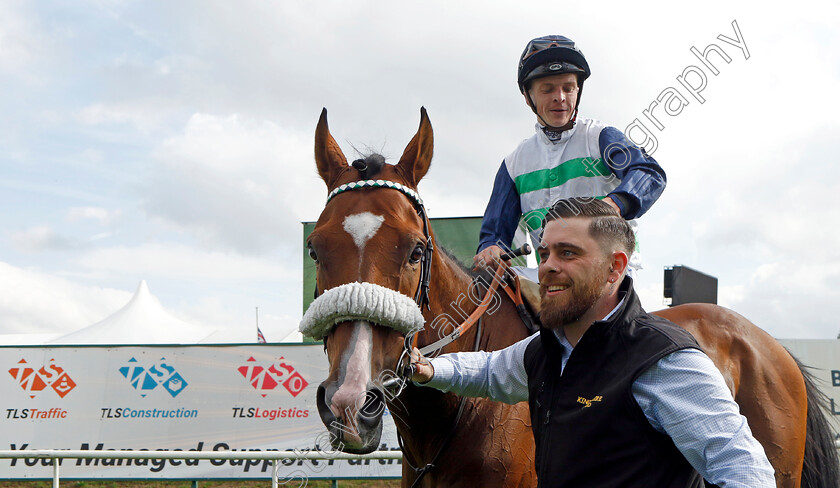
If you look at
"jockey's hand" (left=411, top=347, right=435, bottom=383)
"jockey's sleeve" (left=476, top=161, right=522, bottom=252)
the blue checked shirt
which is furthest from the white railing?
the blue checked shirt

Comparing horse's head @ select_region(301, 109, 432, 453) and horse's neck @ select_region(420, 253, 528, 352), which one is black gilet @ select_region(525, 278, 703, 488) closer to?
horse's head @ select_region(301, 109, 432, 453)

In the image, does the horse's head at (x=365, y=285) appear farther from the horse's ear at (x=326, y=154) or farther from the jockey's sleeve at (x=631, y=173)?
the jockey's sleeve at (x=631, y=173)

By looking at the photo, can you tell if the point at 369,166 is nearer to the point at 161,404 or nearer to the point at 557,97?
the point at 557,97

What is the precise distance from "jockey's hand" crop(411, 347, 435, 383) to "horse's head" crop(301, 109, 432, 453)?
63 mm

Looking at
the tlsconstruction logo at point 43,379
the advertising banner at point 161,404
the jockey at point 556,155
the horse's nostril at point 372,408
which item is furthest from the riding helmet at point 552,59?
the tlsconstruction logo at point 43,379

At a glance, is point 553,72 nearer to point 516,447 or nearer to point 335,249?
point 335,249

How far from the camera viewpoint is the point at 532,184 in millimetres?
3246

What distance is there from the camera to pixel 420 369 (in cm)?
212

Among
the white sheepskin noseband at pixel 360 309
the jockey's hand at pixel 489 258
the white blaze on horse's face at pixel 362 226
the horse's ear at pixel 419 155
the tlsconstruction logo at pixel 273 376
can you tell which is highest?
the horse's ear at pixel 419 155

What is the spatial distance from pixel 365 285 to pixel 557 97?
1.67 meters

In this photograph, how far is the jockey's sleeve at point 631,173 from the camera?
280cm

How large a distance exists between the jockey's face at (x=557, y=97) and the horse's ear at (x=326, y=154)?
3.68ft

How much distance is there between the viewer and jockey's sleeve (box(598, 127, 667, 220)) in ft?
9.18

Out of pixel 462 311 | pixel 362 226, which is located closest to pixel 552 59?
pixel 462 311
